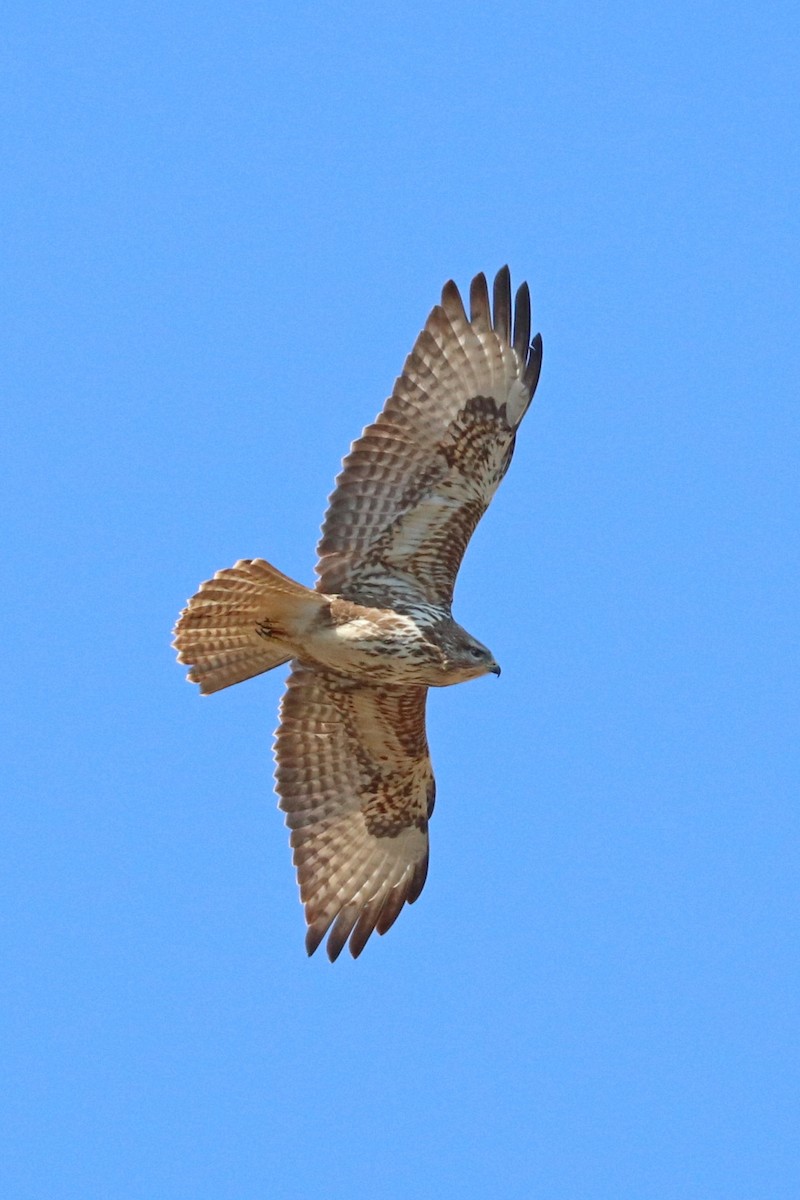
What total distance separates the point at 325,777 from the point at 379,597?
1.28 metres

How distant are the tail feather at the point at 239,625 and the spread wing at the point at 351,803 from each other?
0.55m

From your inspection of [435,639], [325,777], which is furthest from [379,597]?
[325,777]

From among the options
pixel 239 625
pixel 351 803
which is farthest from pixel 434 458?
pixel 351 803

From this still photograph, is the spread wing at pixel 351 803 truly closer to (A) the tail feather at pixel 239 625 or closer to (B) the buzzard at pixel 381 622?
(B) the buzzard at pixel 381 622

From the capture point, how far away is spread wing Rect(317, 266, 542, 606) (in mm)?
12930

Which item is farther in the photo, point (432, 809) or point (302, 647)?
point (432, 809)

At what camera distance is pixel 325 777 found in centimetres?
1359

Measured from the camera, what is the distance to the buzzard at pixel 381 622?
499 inches

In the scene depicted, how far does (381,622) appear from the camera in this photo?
12.7 metres

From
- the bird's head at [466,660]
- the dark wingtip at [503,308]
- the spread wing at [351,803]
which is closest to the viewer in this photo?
the bird's head at [466,660]

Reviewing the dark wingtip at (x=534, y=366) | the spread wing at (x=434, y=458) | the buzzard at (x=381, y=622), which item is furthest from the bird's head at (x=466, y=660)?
the dark wingtip at (x=534, y=366)

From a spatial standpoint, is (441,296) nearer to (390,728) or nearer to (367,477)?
(367,477)

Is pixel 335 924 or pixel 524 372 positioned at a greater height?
pixel 524 372

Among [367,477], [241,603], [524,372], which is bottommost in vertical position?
Result: [241,603]
